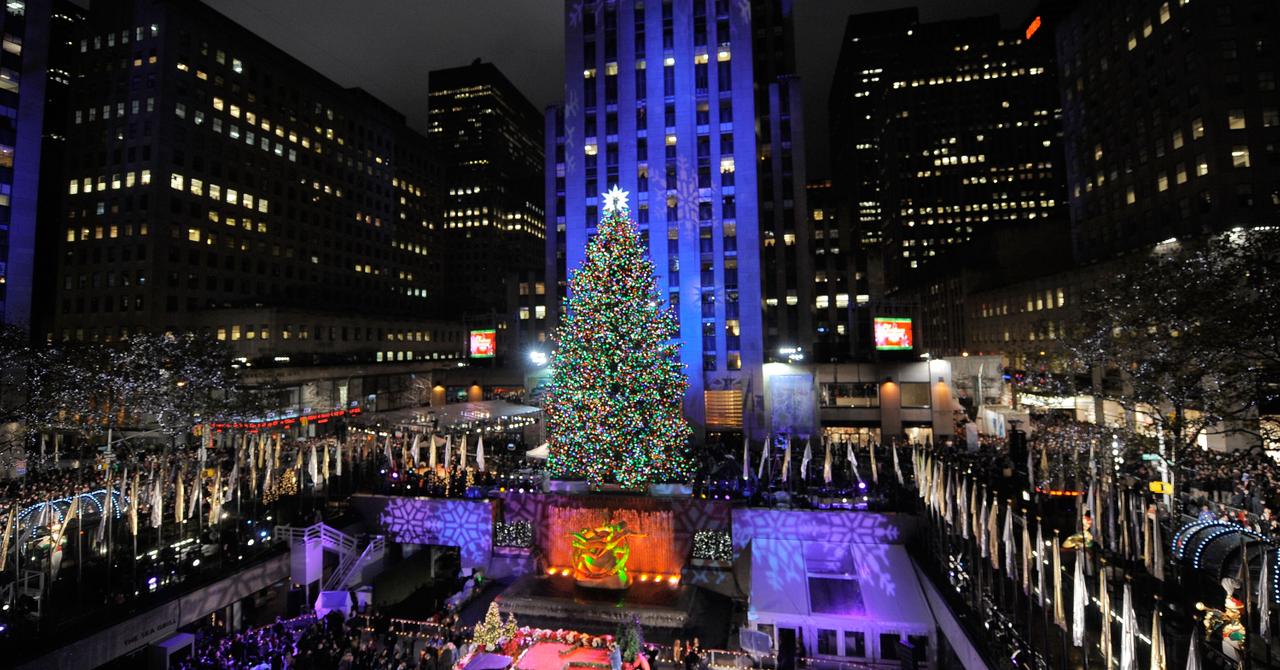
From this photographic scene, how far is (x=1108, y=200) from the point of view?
6297 centimetres

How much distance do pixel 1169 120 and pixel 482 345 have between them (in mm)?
65165

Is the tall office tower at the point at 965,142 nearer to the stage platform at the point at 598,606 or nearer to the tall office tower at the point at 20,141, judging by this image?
the stage platform at the point at 598,606

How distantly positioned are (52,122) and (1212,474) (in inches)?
4285

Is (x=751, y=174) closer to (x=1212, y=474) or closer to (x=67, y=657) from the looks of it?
(x=1212, y=474)

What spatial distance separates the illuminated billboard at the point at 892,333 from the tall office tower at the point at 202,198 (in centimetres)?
5385

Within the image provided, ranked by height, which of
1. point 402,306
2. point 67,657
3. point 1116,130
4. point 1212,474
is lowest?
point 67,657

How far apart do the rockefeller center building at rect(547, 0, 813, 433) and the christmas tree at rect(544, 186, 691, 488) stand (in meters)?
19.0

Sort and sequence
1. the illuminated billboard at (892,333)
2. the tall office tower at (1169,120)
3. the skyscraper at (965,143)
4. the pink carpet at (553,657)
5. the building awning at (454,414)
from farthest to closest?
the skyscraper at (965,143)
the tall office tower at (1169,120)
the illuminated billboard at (892,333)
the building awning at (454,414)
the pink carpet at (553,657)

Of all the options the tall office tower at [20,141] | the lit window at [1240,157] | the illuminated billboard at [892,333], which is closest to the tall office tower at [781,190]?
the illuminated billboard at [892,333]

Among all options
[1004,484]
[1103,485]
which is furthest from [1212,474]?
[1004,484]

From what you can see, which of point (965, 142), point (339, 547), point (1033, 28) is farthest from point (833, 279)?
point (1033, 28)

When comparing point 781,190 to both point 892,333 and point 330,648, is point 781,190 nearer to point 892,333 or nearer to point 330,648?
point 892,333

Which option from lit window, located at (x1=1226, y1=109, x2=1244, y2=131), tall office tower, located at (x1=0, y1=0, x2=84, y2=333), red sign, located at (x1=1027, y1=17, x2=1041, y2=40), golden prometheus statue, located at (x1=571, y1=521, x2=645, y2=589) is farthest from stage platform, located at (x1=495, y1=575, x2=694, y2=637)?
red sign, located at (x1=1027, y1=17, x2=1041, y2=40)

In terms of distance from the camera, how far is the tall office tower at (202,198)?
64.2 meters
